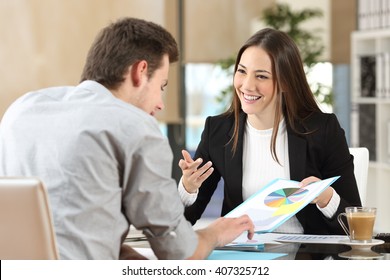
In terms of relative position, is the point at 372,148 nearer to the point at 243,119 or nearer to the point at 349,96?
the point at 349,96

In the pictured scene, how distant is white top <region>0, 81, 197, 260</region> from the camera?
5.07 ft

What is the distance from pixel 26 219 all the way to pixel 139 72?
0.46m

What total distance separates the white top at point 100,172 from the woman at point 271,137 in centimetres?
93

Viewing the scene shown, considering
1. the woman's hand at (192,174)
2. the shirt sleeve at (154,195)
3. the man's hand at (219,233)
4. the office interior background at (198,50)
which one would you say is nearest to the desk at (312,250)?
the man's hand at (219,233)

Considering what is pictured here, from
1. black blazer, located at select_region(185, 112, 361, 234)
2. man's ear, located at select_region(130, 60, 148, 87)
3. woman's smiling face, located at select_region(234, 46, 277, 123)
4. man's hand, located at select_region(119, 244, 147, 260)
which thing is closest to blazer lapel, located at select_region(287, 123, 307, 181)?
black blazer, located at select_region(185, 112, 361, 234)

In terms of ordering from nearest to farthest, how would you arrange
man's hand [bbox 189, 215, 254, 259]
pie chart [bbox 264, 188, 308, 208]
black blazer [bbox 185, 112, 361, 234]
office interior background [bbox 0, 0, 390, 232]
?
man's hand [bbox 189, 215, 254, 259] → pie chart [bbox 264, 188, 308, 208] → black blazer [bbox 185, 112, 361, 234] → office interior background [bbox 0, 0, 390, 232]

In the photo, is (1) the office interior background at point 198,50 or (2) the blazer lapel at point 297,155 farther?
(1) the office interior background at point 198,50

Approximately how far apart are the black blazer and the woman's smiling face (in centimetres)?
12

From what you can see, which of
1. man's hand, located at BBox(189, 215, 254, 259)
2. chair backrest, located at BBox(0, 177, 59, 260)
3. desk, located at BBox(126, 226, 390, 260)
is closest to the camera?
chair backrest, located at BBox(0, 177, 59, 260)

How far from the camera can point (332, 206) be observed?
2.39 meters

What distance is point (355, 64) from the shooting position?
578cm

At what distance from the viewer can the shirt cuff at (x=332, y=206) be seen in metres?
2.38

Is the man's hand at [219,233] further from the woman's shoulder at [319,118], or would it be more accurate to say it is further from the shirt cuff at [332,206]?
the woman's shoulder at [319,118]

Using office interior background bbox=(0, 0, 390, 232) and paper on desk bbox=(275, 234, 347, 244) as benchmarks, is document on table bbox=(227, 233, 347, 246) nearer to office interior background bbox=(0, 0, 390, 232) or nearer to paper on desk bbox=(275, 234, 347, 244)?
paper on desk bbox=(275, 234, 347, 244)
